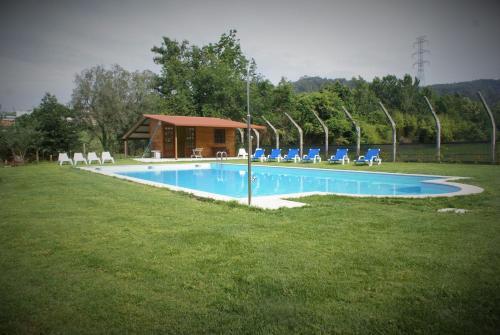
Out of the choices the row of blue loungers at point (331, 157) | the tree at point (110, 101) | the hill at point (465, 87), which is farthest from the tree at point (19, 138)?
the hill at point (465, 87)

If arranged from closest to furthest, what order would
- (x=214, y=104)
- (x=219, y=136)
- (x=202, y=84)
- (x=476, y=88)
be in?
1. (x=219, y=136)
2. (x=202, y=84)
3. (x=214, y=104)
4. (x=476, y=88)

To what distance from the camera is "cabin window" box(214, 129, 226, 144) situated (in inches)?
1039

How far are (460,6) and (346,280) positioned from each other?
8208mm

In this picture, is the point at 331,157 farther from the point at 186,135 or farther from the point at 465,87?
the point at 465,87

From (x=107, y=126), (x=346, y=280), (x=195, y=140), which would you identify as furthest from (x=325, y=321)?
(x=107, y=126)

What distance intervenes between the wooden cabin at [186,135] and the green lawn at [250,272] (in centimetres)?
1924

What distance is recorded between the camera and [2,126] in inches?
816

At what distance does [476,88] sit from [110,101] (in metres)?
42.2

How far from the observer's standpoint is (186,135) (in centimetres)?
2550

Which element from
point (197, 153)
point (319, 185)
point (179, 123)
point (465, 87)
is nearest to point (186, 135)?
point (197, 153)

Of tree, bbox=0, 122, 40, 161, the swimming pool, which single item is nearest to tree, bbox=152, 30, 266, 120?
tree, bbox=0, 122, 40, 161

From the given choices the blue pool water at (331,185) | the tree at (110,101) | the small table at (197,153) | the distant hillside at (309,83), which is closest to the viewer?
the blue pool water at (331,185)

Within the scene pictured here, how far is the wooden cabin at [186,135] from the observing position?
24781mm

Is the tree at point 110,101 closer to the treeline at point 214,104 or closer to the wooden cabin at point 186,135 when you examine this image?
the treeline at point 214,104
